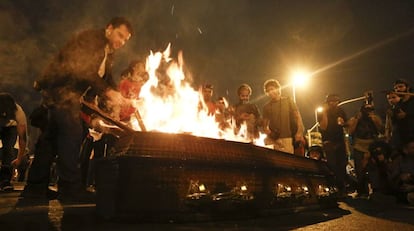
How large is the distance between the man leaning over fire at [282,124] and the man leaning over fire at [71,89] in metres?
3.80

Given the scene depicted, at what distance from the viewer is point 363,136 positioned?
7359 mm

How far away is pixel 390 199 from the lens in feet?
18.2

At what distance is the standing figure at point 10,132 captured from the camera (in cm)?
583

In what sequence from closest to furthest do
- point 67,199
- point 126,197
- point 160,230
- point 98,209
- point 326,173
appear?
1. point 160,230
2. point 126,197
3. point 98,209
4. point 67,199
5. point 326,173

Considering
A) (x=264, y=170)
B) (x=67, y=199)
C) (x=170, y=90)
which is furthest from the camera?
(x=170, y=90)

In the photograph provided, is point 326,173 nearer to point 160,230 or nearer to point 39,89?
point 160,230

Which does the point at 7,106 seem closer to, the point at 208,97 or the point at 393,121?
A: the point at 208,97

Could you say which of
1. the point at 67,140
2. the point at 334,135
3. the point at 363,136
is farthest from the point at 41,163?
the point at 363,136

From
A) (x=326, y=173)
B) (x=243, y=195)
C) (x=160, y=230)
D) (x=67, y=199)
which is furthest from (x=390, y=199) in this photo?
(x=67, y=199)

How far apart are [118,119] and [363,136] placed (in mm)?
5507

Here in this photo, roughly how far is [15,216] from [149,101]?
9.32 ft

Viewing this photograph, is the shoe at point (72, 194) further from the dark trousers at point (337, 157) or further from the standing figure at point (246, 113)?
the dark trousers at point (337, 157)

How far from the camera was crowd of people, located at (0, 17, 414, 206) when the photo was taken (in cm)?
413

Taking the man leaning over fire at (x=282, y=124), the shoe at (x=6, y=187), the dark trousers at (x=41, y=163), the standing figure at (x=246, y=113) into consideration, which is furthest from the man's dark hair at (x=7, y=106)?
the man leaning over fire at (x=282, y=124)
